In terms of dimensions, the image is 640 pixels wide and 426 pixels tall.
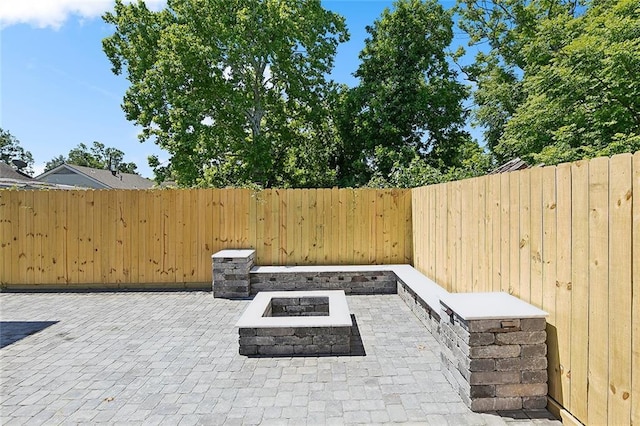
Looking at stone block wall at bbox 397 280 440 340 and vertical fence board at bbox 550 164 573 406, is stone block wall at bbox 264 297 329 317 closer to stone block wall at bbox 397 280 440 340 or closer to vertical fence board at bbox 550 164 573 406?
stone block wall at bbox 397 280 440 340

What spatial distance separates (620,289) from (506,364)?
1010 millimetres

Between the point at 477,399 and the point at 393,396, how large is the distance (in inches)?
24.7

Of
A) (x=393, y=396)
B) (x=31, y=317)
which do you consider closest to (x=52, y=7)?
(x=31, y=317)

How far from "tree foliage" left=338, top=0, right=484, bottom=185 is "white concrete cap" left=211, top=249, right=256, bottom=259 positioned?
7.04 m

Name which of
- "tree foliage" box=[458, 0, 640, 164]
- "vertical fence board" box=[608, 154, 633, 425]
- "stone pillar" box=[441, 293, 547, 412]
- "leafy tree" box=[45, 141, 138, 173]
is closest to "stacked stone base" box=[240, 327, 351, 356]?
"stone pillar" box=[441, 293, 547, 412]

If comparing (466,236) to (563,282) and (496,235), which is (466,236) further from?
(563,282)

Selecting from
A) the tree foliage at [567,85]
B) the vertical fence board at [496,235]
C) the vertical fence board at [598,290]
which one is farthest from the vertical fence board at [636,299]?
the tree foliage at [567,85]

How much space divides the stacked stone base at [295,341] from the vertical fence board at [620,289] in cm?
228

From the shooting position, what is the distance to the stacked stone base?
3.78m

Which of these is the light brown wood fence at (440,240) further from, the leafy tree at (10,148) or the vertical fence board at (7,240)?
the leafy tree at (10,148)

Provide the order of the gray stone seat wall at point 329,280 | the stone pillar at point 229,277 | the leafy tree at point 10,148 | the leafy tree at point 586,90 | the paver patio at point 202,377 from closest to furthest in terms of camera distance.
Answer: the paver patio at point 202,377
the stone pillar at point 229,277
the gray stone seat wall at point 329,280
the leafy tree at point 586,90
the leafy tree at point 10,148

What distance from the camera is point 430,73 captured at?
43.5 ft

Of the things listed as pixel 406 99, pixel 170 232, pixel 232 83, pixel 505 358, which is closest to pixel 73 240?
pixel 170 232

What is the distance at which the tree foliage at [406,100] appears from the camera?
498 inches
